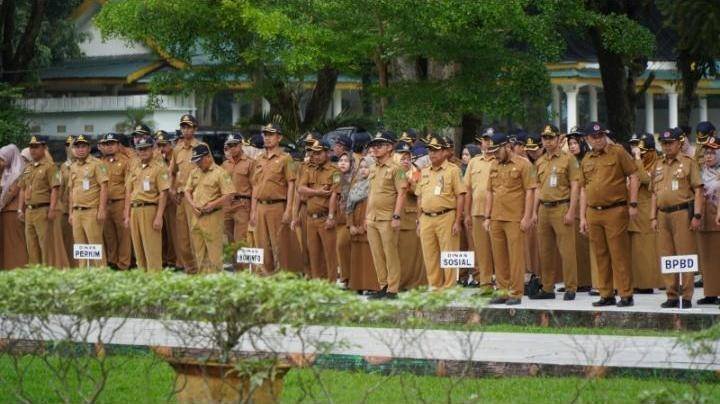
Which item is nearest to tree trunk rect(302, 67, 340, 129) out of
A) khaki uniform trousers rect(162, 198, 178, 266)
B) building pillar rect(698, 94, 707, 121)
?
khaki uniform trousers rect(162, 198, 178, 266)

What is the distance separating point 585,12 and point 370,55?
3.72 meters

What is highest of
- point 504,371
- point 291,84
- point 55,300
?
point 291,84

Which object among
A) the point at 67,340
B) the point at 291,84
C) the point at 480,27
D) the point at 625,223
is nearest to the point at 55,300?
the point at 67,340

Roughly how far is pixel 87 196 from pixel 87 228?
1.45 ft

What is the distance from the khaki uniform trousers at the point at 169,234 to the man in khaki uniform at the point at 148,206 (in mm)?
1777

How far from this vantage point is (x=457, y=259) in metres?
16.0

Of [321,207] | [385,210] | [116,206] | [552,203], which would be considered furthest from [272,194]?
[552,203]

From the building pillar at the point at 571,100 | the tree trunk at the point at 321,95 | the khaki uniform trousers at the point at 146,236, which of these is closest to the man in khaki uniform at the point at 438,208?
the khaki uniform trousers at the point at 146,236

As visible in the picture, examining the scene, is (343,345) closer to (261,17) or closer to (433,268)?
(433,268)

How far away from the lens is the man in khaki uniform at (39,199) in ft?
65.3

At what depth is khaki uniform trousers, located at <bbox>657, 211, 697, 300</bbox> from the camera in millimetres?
15492

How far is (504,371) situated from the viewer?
460 inches

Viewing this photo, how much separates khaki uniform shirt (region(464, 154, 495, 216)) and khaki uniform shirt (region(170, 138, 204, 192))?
175 inches

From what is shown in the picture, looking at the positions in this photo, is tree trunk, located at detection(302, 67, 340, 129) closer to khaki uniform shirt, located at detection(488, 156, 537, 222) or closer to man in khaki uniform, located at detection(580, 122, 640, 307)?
khaki uniform shirt, located at detection(488, 156, 537, 222)
